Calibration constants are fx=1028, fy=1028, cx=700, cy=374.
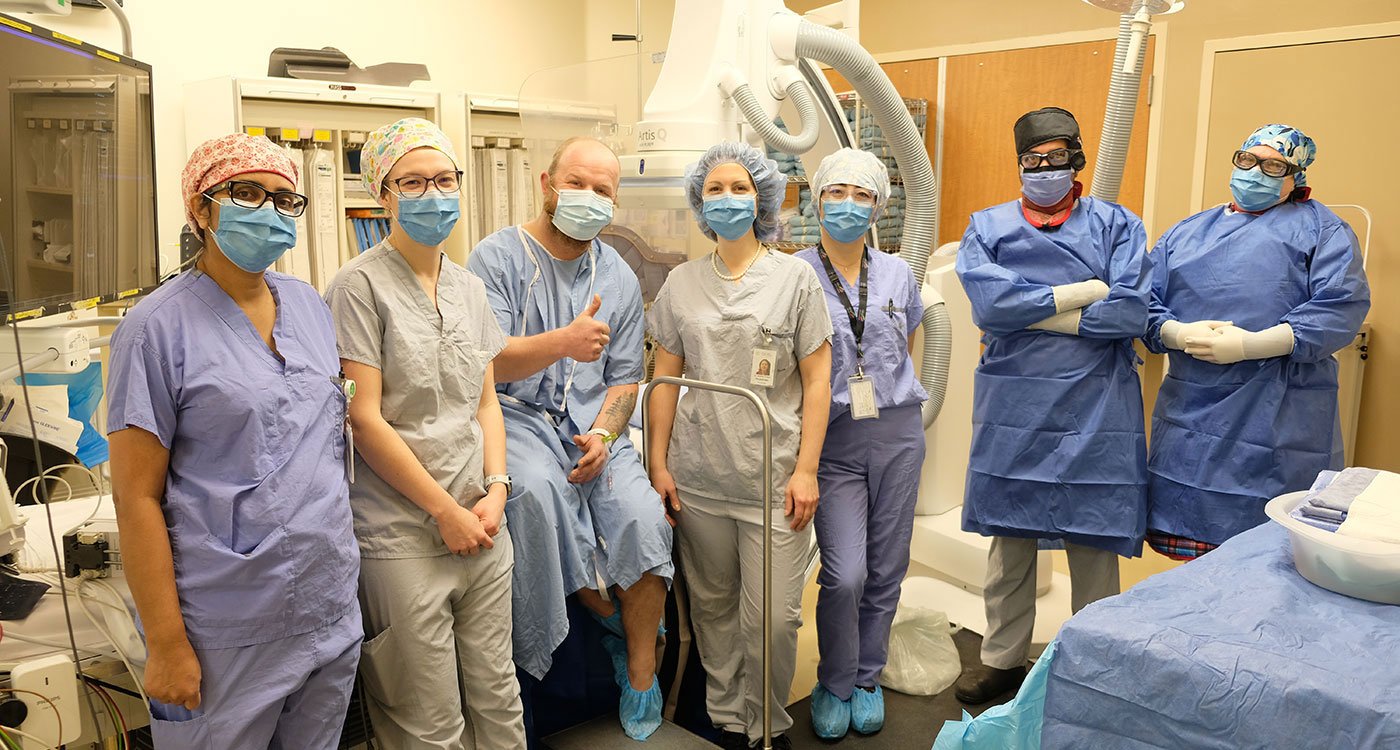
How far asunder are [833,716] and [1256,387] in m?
1.39

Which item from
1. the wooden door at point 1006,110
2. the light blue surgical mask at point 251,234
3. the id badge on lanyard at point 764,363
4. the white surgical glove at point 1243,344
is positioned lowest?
the id badge on lanyard at point 764,363

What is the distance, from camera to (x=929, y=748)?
2.69 metres

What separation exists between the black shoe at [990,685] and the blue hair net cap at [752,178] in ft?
4.71

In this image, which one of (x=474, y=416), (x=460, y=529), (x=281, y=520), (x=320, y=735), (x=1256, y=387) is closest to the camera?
(x=281, y=520)

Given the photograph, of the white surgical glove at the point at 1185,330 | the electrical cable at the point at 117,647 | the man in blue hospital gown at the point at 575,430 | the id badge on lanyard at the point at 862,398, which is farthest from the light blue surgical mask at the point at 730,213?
the electrical cable at the point at 117,647

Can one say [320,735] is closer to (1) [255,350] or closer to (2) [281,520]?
(2) [281,520]

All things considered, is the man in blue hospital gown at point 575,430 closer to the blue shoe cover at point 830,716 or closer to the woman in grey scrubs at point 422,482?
the woman in grey scrubs at point 422,482

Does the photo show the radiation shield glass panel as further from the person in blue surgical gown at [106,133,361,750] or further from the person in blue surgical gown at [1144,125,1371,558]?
the person in blue surgical gown at [106,133,361,750]

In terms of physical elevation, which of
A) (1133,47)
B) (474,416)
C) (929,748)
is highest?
(1133,47)

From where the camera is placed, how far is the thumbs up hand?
2195 mm

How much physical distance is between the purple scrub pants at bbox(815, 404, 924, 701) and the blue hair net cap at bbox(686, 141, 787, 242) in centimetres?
54

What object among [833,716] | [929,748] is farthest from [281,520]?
[929,748]

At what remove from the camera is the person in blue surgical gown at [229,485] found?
151cm

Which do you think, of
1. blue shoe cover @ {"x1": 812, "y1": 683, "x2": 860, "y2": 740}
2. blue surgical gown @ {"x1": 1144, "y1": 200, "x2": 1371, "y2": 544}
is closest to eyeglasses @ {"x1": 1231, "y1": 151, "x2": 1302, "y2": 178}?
blue surgical gown @ {"x1": 1144, "y1": 200, "x2": 1371, "y2": 544}
